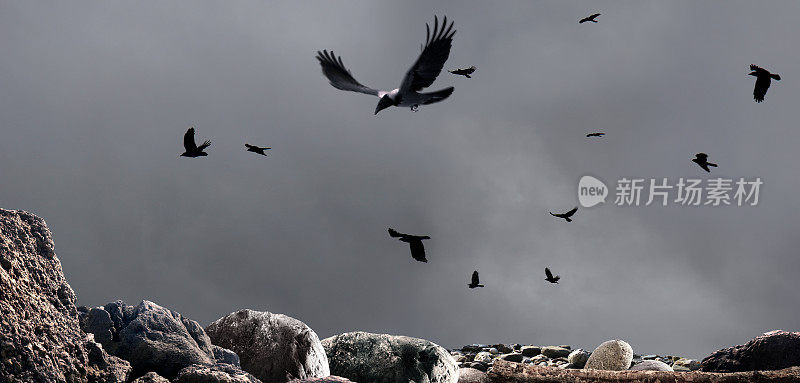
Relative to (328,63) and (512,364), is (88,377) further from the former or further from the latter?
(328,63)

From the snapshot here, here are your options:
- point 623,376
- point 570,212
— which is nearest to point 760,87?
point 570,212

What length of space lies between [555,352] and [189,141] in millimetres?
10591

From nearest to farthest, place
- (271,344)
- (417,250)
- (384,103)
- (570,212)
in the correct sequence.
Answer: (417,250), (271,344), (384,103), (570,212)

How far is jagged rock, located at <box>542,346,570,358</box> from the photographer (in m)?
15.7

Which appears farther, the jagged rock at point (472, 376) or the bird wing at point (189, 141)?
the jagged rock at point (472, 376)

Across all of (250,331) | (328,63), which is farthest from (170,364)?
(328,63)

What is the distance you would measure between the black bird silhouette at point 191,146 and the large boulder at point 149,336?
269 centimetres

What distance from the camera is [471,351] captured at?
1623 centimetres

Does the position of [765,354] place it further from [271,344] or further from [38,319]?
[38,319]

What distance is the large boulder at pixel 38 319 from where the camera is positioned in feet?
15.5

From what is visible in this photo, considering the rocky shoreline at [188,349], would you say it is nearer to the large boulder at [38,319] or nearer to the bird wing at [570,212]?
the large boulder at [38,319]

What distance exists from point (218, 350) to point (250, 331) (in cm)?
→ 225

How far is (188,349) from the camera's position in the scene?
6.00 m

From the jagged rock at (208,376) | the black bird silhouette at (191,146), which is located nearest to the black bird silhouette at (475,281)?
the black bird silhouette at (191,146)
